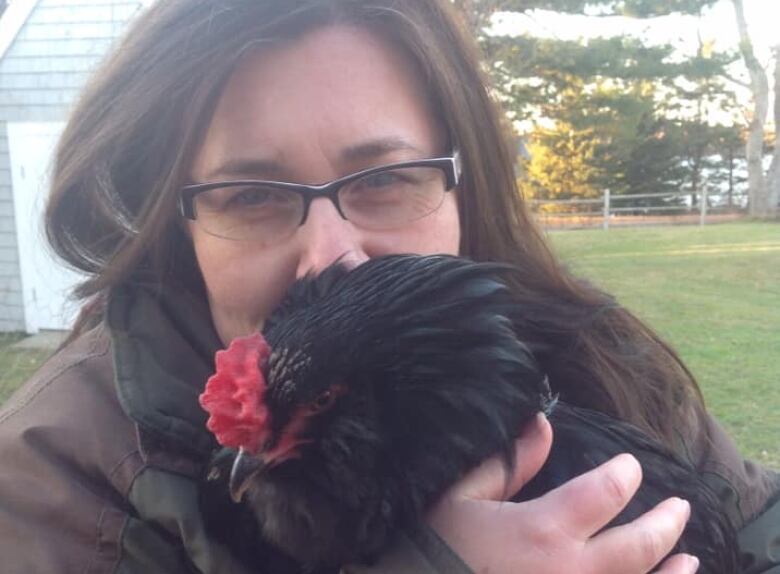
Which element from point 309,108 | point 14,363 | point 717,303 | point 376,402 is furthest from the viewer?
point 717,303

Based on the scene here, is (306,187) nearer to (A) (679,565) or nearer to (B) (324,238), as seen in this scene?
(B) (324,238)

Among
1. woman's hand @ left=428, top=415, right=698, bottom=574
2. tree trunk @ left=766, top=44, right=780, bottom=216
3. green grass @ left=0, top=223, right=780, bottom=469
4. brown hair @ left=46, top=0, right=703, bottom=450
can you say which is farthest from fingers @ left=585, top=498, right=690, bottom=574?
tree trunk @ left=766, top=44, right=780, bottom=216

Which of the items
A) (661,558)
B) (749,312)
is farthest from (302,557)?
(749,312)

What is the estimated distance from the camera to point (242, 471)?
1319 mm

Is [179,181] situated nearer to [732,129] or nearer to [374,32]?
[374,32]

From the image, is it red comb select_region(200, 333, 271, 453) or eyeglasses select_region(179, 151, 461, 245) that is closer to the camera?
red comb select_region(200, 333, 271, 453)

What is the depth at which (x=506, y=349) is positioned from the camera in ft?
4.58

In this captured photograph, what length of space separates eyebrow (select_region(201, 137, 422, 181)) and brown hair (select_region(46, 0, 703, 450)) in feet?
0.31

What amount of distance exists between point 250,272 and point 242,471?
474mm

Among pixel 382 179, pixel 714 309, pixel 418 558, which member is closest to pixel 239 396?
pixel 418 558

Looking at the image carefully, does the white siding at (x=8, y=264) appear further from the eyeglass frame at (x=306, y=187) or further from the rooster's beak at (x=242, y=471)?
the rooster's beak at (x=242, y=471)

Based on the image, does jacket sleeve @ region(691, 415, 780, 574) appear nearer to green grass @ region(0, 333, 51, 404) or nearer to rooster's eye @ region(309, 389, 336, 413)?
rooster's eye @ region(309, 389, 336, 413)

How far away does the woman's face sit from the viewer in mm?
1600

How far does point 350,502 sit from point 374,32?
960 millimetres
